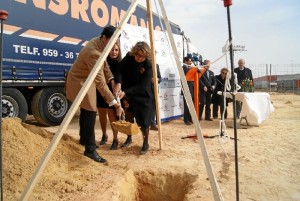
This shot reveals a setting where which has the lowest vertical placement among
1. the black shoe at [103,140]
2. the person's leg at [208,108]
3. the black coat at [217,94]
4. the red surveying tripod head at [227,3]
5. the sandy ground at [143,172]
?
the sandy ground at [143,172]

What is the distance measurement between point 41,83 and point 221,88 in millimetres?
4699

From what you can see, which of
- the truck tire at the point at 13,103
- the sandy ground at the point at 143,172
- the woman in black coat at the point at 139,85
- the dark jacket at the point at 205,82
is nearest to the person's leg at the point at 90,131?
the sandy ground at the point at 143,172

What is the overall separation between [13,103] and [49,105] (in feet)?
3.25

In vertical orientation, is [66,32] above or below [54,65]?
above

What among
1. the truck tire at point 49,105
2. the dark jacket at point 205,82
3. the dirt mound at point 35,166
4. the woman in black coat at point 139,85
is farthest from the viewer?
the dark jacket at point 205,82

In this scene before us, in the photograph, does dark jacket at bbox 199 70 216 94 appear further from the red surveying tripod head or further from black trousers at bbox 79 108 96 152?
the red surveying tripod head

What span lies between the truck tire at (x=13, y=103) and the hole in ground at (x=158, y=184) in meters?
3.74

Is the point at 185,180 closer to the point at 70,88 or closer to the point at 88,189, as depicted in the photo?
the point at 88,189

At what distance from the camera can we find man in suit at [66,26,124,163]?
354 cm

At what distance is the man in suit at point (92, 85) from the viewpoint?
3.54 metres

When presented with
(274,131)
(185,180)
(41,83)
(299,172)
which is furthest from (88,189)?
(274,131)

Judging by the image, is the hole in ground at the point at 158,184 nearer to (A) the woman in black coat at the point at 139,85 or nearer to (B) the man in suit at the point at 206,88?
(A) the woman in black coat at the point at 139,85

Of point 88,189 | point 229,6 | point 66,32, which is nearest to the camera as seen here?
point 229,6

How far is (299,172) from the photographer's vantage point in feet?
12.1
